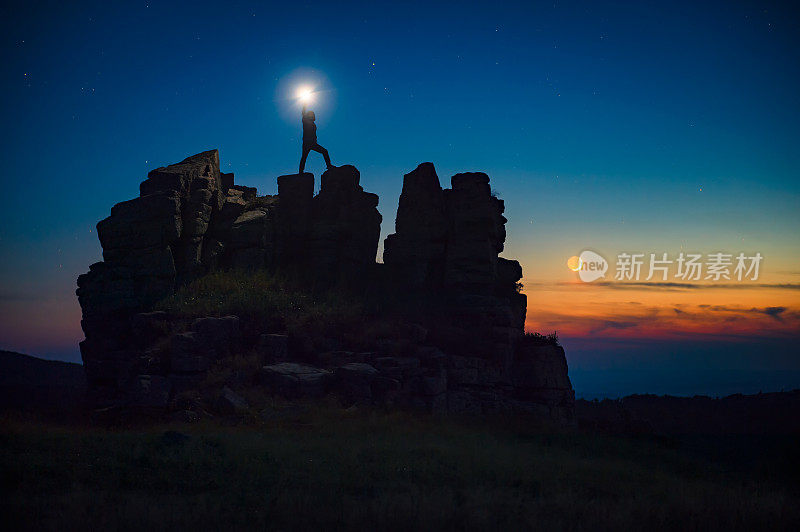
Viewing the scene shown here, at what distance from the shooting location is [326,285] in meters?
30.1

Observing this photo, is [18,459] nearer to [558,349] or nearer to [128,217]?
[128,217]

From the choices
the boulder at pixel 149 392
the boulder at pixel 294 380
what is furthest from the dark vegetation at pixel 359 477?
the boulder at pixel 294 380

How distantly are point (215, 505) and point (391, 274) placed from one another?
2202 cm

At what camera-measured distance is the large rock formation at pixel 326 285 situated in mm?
20969

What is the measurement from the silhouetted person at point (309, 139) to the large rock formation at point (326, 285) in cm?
153

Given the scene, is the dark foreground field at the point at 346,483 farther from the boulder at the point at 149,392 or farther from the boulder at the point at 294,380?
the boulder at the point at 294,380

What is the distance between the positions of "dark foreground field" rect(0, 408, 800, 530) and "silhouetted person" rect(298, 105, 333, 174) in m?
21.1

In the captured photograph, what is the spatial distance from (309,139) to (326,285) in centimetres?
1051

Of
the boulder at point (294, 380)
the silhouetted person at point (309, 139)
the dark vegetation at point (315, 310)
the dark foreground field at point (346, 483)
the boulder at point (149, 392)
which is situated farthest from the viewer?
the silhouetted person at point (309, 139)

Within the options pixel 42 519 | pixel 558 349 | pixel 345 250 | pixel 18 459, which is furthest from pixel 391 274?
pixel 42 519

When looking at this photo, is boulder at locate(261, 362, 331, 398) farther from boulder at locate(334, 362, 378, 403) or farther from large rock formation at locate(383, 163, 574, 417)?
large rock formation at locate(383, 163, 574, 417)

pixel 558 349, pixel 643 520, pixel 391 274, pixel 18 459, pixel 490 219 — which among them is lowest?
pixel 18 459

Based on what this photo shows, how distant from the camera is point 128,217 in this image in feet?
87.5

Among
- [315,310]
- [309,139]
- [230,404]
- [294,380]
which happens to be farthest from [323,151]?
[230,404]
